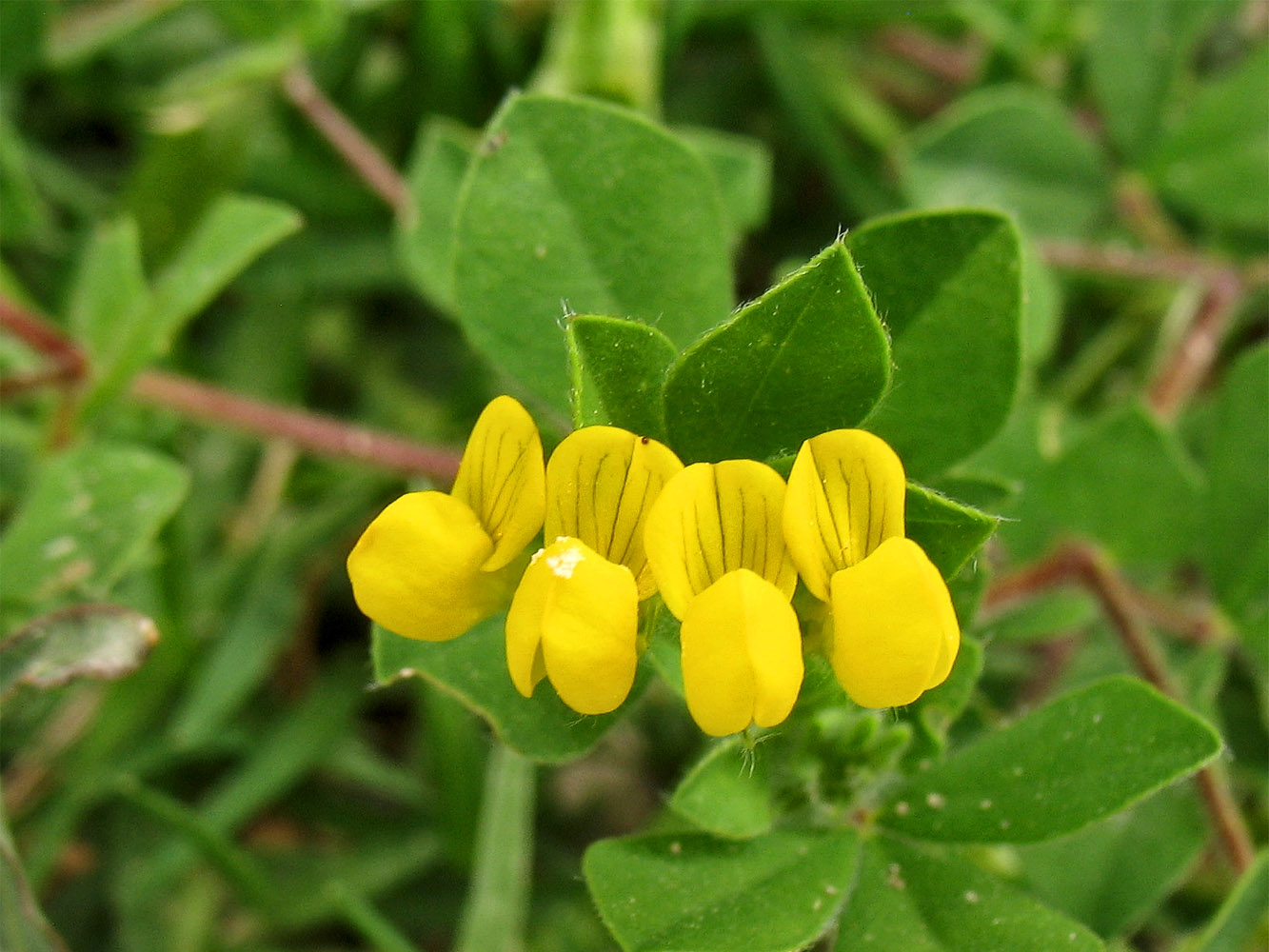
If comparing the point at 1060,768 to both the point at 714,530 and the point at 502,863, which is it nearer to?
the point at 714,530

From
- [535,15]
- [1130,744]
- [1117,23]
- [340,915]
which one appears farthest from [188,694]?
[1117,23]

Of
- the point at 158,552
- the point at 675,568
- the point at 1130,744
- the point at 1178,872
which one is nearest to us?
the point at 675,568

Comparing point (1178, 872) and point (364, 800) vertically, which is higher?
point (1178, 872)

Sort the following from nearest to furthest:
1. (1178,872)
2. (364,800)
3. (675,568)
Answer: (675,568), (1178,872), (364,800)

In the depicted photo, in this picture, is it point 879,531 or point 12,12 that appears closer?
point 879,531

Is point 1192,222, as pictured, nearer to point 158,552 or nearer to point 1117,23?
point 1117,23

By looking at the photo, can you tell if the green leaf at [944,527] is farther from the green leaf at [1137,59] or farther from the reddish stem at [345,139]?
the green leaf at [1137,59]

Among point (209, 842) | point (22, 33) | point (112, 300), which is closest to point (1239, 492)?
point (209, 842)

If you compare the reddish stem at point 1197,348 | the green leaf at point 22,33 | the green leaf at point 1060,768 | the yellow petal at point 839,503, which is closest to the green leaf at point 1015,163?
the reddish stem at point 1197,348
